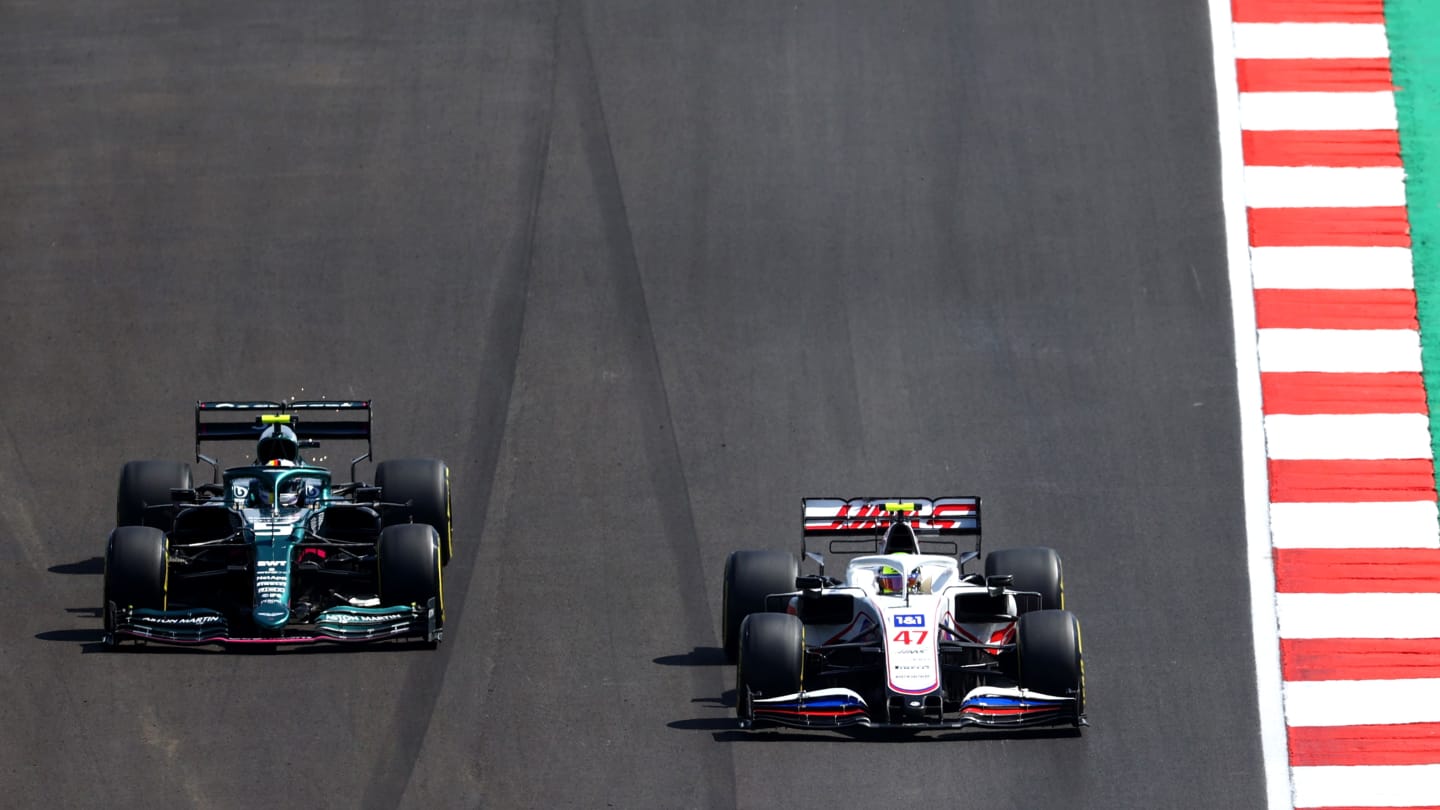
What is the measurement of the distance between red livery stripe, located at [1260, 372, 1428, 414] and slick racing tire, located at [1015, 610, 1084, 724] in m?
7.03

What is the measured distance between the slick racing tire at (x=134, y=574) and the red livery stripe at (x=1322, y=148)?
13.8 m

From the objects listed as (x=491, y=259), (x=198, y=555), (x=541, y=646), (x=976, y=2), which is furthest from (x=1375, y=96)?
(x=198, y=555)

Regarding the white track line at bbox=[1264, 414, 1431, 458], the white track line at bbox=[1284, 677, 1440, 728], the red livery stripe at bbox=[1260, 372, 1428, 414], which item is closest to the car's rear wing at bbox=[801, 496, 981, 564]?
the white track line at bbox=[1284, 677, 1440, 728]

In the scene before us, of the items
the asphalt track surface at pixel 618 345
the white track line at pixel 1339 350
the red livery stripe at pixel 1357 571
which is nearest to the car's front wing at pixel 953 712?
the asphalt track surface at pixel 618 345

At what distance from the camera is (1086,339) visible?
29.5 metres

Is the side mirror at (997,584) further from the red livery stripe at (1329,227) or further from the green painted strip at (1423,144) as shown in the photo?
the red livery stripe at (1329,227)

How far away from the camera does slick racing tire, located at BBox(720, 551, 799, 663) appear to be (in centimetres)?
2397

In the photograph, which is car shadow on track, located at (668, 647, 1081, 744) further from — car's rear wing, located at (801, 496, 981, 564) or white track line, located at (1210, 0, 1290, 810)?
white track line, located at (1210, 0, 1290, 810)

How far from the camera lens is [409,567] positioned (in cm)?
2386

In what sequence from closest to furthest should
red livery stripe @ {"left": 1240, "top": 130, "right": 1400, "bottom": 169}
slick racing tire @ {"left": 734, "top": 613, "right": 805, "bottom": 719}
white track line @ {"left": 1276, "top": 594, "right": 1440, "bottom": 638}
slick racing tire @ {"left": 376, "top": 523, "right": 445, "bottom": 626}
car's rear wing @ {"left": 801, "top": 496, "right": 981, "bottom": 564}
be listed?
1. slick racing tire @ {"left": 734, "top": 613, "right": 805, "bottom": 719}
2. slick racing tire @ {"left": 376, "top": 523, "right": 445, "bottom": 626}
3. car's rear wing @ {"left": 801, "top": 496, "right": 981, "bottom": 564}
4. white track line @ {"left": 1276, "top": 594, "right": 1440, "bottom": 638}
5. red livery stripe @ {"left": 1240, "top": 130, "right": 1400, "bottom": 169}

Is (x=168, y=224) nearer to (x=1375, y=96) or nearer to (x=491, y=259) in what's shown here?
(x=491, y=259)

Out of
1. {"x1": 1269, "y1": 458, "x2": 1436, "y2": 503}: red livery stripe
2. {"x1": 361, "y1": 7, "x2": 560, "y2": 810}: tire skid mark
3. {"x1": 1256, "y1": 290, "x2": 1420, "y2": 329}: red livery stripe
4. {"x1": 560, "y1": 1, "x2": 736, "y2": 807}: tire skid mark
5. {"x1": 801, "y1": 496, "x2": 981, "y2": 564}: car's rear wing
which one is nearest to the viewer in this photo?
{"x1": 361, "y1": 7, "x2": 560, "y2": 810}: tire skid mark

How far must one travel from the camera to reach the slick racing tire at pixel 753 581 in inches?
944

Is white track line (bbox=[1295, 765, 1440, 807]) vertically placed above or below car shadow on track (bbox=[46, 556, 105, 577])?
below
